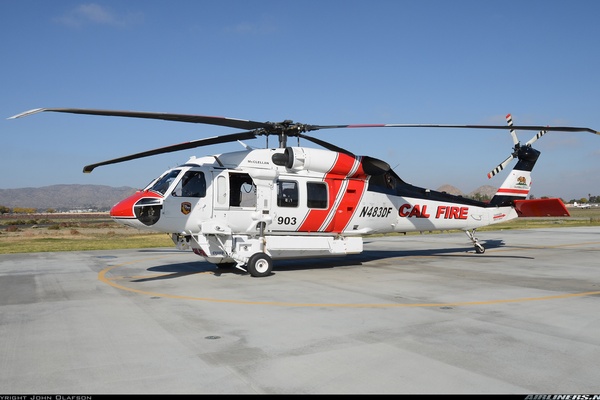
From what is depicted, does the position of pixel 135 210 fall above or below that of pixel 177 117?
below

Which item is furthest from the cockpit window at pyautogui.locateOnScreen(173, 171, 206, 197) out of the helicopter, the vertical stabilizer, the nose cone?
the vertical stabilizer

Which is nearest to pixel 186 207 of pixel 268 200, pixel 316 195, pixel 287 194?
pixel 268 200

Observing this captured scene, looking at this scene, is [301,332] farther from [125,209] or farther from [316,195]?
[316,195]

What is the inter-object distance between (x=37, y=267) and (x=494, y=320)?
14625mm

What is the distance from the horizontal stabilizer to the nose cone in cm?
1404

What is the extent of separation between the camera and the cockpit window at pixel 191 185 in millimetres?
13602

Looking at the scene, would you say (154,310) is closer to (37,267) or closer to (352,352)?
(352,352)

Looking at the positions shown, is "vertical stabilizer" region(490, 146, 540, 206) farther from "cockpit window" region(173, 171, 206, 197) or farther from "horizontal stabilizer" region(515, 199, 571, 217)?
"cockpit window" region(173, 171, 206, 197)

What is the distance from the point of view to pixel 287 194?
14.8 meters

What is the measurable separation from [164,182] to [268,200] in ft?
10.1

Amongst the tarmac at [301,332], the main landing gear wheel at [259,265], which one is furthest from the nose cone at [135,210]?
the main landing gear wheel at [259,265]

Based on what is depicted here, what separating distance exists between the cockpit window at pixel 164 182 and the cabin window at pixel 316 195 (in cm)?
401

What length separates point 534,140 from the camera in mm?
19703

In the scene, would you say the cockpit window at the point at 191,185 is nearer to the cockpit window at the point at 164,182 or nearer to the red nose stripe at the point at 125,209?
the cockpit window at the point at 164,182
